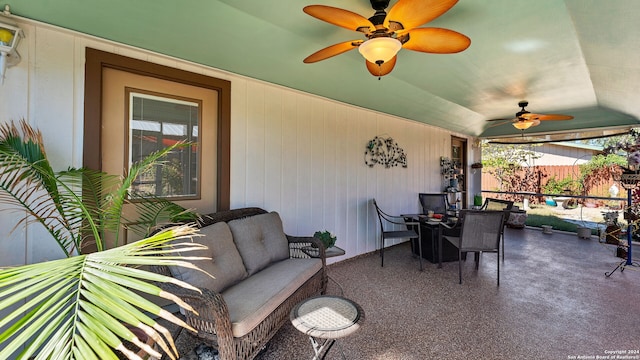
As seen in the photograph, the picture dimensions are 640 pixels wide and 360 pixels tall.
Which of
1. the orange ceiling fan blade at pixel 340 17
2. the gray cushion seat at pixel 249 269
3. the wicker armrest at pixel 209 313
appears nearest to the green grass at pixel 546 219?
the gray cushion seat at pixel 249 269

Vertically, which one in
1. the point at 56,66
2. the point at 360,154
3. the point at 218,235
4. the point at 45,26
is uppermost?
the point at 45,26

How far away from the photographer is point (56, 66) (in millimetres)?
1947

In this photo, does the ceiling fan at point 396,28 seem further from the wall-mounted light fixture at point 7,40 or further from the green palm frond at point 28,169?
the wall-mounted light fixture at point 7,40

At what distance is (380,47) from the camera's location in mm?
1731

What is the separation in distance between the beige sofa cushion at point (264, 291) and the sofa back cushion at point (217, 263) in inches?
3.3

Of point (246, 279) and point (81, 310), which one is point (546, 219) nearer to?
point (246, 279)

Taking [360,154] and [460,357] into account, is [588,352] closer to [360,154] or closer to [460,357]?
[460,357]

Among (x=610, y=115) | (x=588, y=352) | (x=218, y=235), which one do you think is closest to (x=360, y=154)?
(x=218, y=235)

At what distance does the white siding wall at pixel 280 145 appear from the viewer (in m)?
1.88

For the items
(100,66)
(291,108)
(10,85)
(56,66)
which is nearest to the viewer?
(10,85)

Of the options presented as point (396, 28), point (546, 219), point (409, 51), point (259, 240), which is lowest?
point (546, 219)

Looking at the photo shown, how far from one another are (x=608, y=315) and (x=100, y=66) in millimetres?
4879

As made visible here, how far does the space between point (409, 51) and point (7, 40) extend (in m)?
3.07

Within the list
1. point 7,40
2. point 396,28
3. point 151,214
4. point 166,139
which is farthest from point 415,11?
point 7,40
